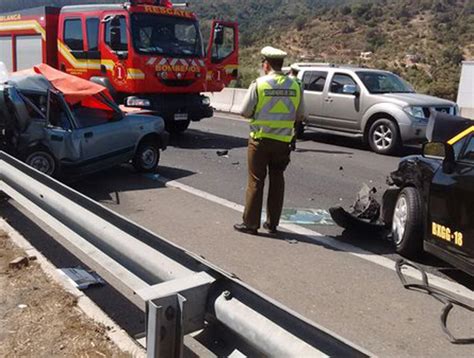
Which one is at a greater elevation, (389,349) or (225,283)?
(225,283)

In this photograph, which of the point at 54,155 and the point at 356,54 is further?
the point at 356,54

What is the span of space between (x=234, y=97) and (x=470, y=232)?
16230mm

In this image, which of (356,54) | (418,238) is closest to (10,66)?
(418,238)

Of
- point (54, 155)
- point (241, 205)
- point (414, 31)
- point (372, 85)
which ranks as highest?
point (414, 31)

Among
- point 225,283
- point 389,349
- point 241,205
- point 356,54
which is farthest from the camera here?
point 356,54

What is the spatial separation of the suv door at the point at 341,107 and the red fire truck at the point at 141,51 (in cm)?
278

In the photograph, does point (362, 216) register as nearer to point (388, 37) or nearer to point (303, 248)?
point (303, 248)

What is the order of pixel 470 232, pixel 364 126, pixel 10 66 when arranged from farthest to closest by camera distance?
pixel 10 66 → pixel 364 126 → pixel 470 232

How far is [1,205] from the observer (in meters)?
6.47

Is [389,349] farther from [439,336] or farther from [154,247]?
[154,247]

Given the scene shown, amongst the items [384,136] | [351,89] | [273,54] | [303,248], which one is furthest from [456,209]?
[351,89]

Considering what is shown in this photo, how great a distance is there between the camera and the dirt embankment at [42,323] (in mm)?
3502

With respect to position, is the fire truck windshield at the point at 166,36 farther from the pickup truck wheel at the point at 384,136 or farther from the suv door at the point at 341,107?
the pickup truck wheel at the point at 384,136

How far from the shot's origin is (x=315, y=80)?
13914 mm
